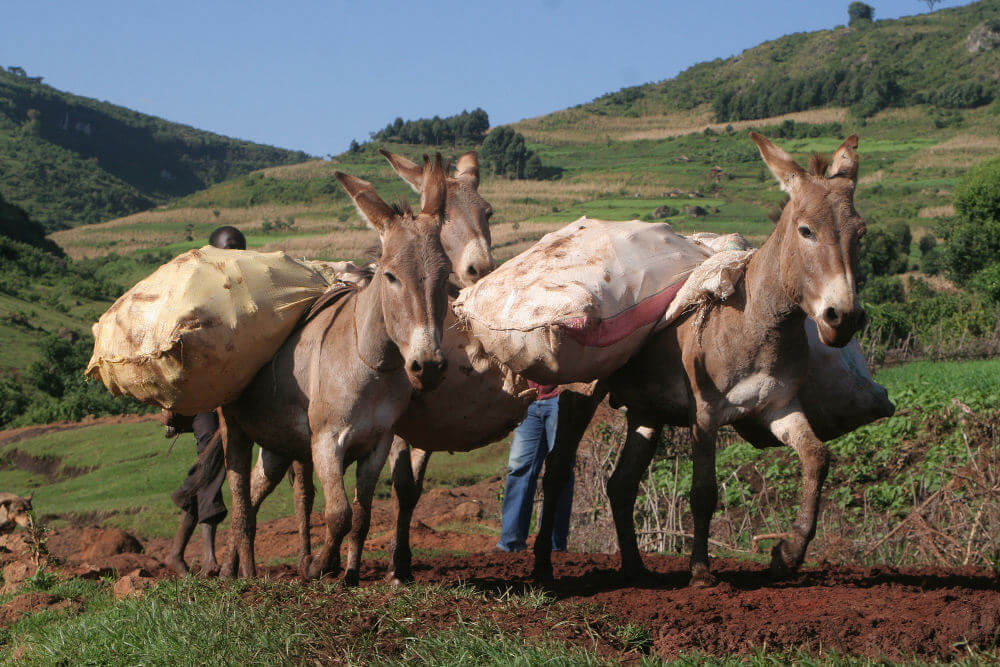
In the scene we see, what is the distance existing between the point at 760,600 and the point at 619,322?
1.70 m

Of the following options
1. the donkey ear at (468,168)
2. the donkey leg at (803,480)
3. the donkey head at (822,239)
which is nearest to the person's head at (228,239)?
the donkey ear at (468,168)

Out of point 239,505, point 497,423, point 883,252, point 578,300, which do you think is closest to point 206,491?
point 239,505

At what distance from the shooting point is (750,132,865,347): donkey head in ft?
16.3

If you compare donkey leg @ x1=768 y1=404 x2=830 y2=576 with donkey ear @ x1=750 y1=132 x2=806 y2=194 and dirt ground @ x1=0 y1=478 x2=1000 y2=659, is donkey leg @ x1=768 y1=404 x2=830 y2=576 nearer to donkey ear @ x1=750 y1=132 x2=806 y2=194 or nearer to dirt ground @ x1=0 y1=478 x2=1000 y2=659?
dirt ground @ x1=0 y1=478 x2=1000 y2=659

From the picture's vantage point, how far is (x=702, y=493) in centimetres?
577

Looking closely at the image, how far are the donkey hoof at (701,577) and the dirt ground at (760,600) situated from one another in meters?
0.08

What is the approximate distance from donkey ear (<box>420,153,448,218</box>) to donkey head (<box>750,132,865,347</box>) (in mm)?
1916

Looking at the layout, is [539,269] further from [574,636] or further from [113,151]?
[113,151]

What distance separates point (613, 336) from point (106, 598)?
409 cm

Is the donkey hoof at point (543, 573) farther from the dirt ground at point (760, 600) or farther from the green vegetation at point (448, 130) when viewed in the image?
the green vegetation at point (448, 130)

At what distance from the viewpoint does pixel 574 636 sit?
4.57 metres

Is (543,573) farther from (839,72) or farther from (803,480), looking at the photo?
(839,72)

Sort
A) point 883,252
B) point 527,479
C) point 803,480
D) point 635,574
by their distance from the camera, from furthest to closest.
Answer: point 883,252
point 527,479
point 635,574
point 803,480

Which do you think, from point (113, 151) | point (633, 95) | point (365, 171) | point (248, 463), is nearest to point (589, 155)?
point (365, 171)
